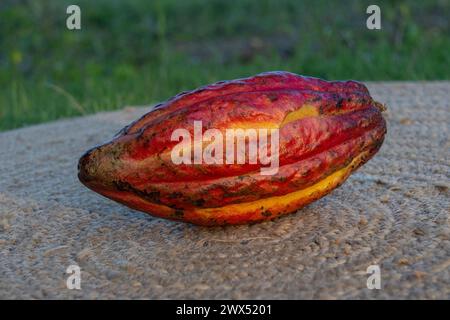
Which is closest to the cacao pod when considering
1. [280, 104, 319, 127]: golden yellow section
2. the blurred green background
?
[280, 104, 319, 127]: golden yellow section

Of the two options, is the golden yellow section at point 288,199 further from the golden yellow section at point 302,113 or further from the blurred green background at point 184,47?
the blurred green background at point 184,47

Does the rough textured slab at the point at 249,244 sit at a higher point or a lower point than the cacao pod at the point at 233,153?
lower

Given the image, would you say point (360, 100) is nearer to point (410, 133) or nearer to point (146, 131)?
point (146, 131)

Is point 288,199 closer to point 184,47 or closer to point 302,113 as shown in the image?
point 302,113

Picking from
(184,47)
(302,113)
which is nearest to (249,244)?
(302,113)

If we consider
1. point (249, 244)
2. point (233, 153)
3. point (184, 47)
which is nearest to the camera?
point (233, 153)

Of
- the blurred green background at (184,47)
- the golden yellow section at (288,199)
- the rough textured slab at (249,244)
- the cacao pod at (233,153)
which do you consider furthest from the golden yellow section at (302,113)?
the blurred green background at (184,47)

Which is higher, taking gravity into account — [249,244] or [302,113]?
[302,113]
